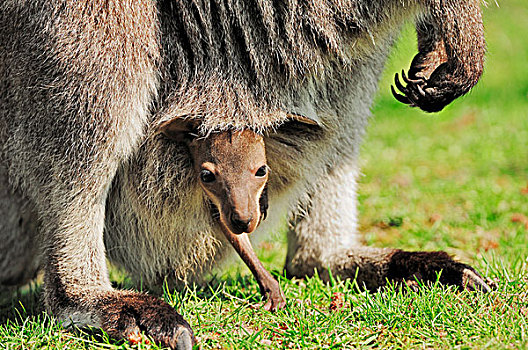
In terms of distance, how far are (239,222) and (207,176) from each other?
247mm

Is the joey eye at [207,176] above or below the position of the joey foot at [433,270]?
above

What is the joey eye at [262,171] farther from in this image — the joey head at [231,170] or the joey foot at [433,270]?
the joey foot at [433,270]

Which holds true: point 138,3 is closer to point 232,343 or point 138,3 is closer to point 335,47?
point 335,47

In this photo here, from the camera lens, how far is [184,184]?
9.62ft

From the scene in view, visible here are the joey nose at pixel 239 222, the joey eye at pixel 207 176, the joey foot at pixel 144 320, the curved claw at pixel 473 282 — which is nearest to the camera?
the joey foot at pixel 144 320

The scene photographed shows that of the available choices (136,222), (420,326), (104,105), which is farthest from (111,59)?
(420,326)

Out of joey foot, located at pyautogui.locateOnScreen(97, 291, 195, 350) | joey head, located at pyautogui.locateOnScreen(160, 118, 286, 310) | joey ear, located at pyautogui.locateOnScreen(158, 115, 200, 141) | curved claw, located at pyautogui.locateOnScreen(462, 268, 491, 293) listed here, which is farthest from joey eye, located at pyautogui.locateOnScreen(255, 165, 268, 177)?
curved claw, located at pyautogui.locateOnScreen(462, 268, 491, 293)

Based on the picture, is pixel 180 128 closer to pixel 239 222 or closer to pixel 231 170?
pixel 231 170

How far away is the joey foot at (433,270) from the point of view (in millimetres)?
2988

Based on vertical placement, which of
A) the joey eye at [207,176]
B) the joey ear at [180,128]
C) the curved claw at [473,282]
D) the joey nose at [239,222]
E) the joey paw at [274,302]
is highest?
the joey ear at [180,128]

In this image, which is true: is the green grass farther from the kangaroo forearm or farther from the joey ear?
the joey ear

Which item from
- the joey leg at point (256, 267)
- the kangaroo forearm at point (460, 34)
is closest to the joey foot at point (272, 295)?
the joey leg at point (256, 267)

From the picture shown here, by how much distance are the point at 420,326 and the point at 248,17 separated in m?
1.33

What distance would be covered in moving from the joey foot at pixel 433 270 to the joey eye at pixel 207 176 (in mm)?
1020
